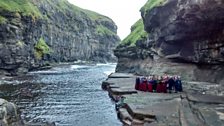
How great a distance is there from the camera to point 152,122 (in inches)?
1276

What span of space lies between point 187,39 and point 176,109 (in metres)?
25.9

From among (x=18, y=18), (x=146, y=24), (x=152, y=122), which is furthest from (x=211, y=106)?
(x=18, y=18)

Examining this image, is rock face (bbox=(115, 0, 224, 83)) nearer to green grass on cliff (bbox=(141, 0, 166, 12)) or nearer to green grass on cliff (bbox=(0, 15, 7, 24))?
green grass on cliff (bbox=(141, 0, 166, 12))

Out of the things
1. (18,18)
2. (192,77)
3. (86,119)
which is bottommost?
(86,119)

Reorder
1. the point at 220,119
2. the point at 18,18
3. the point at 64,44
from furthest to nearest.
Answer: the point at 64,44 < the point at 18,18 < the point at 220,119

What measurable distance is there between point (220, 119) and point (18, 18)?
90.4 metres

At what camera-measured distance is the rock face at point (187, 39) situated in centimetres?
4820

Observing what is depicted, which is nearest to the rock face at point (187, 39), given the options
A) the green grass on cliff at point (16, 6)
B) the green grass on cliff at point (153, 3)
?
the green grass on cliff at point (153, 3)

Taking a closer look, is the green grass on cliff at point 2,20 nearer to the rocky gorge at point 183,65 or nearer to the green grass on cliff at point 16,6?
the green grass on cliff at point 16,6

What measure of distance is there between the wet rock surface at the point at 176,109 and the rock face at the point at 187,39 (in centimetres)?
667

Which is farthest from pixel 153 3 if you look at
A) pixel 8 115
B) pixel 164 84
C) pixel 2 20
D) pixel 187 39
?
pixel 8 115

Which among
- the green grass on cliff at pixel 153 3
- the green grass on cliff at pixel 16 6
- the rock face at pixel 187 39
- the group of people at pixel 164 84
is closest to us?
the rock face at pixel 187 39

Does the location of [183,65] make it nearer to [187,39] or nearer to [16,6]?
[187,39]

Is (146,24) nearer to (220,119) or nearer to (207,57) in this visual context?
(207,57)
